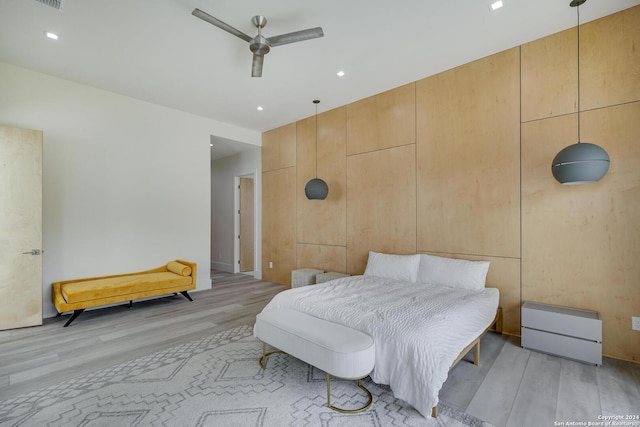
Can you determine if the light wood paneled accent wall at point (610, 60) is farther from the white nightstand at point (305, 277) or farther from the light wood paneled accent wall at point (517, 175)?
the white nightstand at point (305, 277)

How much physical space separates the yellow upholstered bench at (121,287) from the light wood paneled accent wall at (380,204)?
286 centimetres

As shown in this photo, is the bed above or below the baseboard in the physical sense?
above

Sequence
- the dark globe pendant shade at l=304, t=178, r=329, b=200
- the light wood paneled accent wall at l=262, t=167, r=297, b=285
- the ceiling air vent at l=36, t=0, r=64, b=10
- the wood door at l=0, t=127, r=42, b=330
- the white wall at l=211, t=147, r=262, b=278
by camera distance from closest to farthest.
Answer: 1. the ceiling air vent at l=36, t=0, r=64, b=10
2. the wood door at l=0, t=127, r=42, b=330
3. the dark globe pendant shade at l=304, t=178, r=329, b=200
4. the light wood paneled accent wall at l=262, t=167, r=297, b=285
5. the white wall at l=211, t=147, r=262, b=278

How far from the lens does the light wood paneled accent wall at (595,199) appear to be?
2.79 metres

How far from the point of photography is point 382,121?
4.64 meters

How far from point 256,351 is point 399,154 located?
3331mm

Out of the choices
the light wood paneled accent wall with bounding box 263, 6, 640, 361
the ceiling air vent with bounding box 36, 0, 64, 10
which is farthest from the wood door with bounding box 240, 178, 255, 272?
the ceiling air vent with bounding box 36, 0, 64, 10

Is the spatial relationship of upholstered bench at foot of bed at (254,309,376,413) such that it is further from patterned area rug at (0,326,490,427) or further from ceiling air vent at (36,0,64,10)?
ceiling air vent at (36,0,64,10)

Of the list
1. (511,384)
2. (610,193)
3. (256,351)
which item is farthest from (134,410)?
(610,193)

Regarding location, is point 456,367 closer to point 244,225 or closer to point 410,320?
point 410,320

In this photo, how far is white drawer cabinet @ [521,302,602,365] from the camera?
268 cm

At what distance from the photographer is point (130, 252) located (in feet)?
15.8

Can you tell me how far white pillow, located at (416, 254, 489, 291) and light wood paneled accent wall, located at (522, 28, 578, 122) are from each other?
1.81 meters

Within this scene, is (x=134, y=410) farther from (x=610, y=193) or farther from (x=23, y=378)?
(x=610, y=193)
